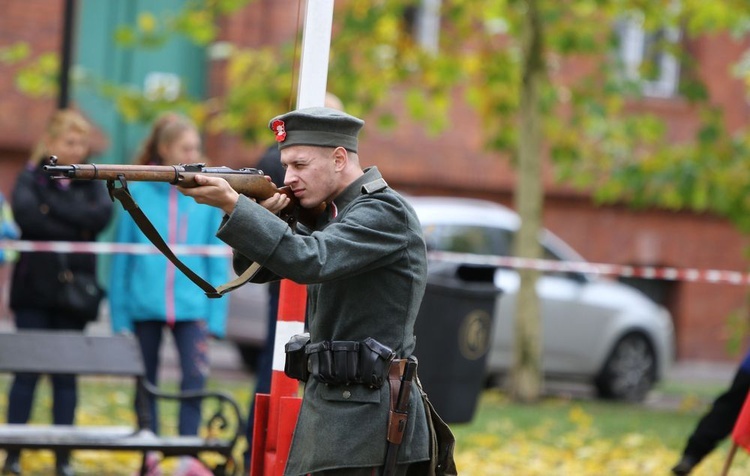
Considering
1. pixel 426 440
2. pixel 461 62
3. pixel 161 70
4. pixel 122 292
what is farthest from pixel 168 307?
pixel 161 70

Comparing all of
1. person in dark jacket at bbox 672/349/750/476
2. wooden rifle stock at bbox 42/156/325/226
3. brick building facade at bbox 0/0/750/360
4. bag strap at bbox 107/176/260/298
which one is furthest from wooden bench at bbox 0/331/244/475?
brick building facade at bbox 0/0/750/360

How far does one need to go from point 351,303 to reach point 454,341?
174 inches

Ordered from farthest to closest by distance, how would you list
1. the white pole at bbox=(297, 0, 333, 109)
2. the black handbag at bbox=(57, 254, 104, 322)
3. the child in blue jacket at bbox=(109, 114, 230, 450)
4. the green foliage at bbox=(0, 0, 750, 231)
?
1. the green foliage at bbox=(0, 0, 750, 231)
2. the black handbag at bbox=(57, 254, 104, 322)
3. the child in blue jacket at bbox=(109, 114, 230, 450)
4. the white pole at bbox=(297, 0, 333, 109)

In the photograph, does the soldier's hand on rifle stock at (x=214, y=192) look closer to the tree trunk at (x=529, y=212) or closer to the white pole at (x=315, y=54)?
the white pole at (x=315, y=54)

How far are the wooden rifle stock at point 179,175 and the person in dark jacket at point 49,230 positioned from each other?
13.6ft

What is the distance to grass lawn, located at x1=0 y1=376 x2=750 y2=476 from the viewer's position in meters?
9.60

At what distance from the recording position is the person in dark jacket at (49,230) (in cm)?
848

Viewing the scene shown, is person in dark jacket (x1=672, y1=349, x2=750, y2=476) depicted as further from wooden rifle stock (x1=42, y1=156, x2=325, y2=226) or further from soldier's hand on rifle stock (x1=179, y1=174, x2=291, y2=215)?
soldier's hand on rifle stock (x1=179, y1=174, x2=291, y2=215)

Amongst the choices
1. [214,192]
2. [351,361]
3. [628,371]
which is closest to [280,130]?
[214,192]

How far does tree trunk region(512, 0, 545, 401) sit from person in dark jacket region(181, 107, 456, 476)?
31.4ft

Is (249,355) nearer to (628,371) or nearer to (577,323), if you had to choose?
(577,323)

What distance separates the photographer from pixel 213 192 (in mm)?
4195

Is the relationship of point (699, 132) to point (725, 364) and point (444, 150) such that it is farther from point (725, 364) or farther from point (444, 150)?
point (725, 364)

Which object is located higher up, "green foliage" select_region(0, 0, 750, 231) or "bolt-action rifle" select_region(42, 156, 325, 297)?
"green foliage" select_region(0, 0, 750, 231)
